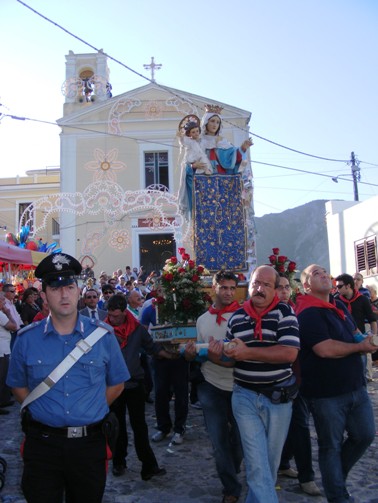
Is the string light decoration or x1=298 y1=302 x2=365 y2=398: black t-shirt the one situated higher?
the string light decoration

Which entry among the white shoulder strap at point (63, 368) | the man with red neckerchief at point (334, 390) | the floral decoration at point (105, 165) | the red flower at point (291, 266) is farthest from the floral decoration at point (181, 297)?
the floral decoration at point (105, 165)

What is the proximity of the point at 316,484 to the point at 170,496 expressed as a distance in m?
1.41

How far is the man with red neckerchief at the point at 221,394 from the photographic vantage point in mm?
4637

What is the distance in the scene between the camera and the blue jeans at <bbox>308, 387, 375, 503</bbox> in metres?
4.15

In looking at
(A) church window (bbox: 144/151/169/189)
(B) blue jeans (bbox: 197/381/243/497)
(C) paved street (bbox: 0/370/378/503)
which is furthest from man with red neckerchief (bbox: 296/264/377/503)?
(A) church window (bbox: 144/151/169/189)

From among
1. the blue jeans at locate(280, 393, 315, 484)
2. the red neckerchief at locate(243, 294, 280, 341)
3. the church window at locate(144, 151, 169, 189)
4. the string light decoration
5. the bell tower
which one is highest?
the bell tower

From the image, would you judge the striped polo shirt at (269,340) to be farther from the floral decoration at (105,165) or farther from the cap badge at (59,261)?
the floral decoration at (105,165)

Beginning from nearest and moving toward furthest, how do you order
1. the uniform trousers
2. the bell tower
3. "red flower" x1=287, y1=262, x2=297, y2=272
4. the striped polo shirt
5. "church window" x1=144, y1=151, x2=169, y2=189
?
1. the uniform trousers
2. the striped polo shirt
3. "red flower" x1=287, y1=262, x2=297, y2=272
4. "church window" x1=144, y1=151, x2=169, y2=189
5. the bell tower

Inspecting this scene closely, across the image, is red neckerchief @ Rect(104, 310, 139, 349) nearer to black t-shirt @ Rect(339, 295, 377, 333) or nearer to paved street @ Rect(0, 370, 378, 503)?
paved street @ Rect(0, 370, 378, 503)

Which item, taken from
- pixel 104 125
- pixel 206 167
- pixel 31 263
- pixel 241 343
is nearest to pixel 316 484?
pixel 241 343

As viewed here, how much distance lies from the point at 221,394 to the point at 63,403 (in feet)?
6.99

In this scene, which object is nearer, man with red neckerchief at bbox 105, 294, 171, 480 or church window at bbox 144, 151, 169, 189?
man with red neckerchief at bbox 105, 294, 171, 480

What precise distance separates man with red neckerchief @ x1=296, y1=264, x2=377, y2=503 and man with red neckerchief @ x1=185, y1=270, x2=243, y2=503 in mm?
695

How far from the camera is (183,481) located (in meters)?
5.38
